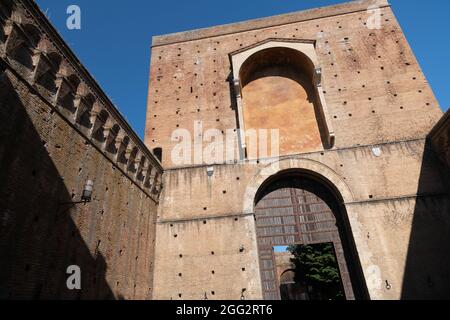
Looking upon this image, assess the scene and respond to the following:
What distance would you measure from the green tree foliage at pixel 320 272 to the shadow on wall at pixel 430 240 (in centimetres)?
1100

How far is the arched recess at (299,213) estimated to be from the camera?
859cm

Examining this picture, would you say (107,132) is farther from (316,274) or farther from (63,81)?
(316,274)

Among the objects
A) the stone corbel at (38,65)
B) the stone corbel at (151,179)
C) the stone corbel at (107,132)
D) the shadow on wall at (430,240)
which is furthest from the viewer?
the stone corbel at (151,179)

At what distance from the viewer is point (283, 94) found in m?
10.9

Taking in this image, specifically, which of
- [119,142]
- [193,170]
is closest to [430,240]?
[193,170]

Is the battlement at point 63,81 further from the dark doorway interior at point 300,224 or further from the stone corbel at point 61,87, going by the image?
the dark doorway interior at point 300,224

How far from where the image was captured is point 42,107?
15.9 ft

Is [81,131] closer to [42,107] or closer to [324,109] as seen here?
[42,107]

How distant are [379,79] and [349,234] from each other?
5.60 meters

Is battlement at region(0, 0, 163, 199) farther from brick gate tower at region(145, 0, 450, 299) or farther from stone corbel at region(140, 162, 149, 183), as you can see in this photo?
brick gate tower at region(145, 0, 450, 299)

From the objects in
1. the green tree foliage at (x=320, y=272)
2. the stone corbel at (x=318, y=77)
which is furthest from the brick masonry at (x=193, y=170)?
the green tree foliage at (x=320, y=272)

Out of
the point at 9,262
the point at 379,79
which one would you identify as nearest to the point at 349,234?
the point at 379,79

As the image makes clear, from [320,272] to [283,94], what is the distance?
12.9 m

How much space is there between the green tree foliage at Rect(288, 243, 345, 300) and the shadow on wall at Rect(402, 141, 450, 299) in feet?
36.1
